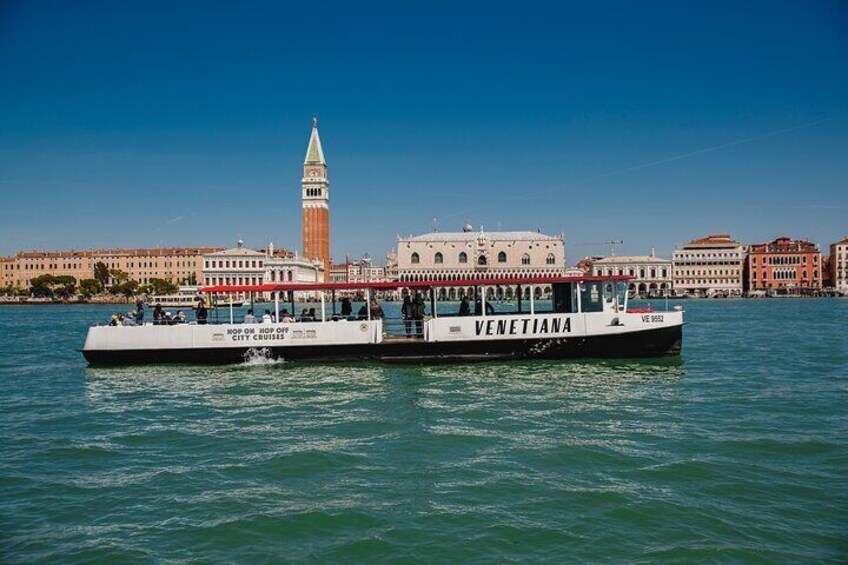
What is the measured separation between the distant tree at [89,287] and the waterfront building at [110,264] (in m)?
13.8

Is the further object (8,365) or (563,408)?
(8,365)

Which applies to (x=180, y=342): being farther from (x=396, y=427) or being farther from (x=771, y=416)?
(x=771, y=416)

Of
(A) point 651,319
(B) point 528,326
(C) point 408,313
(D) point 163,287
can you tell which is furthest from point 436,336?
(D) point 163,287

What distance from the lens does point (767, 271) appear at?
404 feet

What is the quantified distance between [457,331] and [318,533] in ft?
42.3

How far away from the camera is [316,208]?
124 meters

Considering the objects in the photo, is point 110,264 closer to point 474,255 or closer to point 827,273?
point 474,255

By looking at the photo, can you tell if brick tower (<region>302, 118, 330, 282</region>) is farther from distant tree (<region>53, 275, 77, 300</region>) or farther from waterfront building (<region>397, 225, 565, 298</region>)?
distant tree (<region>53, 275, 77, 300</region>)

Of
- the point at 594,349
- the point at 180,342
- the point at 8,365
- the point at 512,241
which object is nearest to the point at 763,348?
the point at 594,349

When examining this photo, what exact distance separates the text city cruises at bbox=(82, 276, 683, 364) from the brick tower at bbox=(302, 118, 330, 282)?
106m

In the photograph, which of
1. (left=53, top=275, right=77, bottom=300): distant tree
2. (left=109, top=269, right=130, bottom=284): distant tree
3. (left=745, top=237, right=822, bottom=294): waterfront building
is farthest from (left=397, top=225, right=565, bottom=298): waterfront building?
(left=53, top=275, right=77, bottom=300): distant tree

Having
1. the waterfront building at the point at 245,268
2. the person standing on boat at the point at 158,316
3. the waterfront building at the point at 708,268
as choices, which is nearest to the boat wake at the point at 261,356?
the person standing on boat at the point at 158,316

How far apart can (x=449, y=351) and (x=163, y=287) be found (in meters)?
106

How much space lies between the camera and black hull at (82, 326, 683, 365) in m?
19.3
